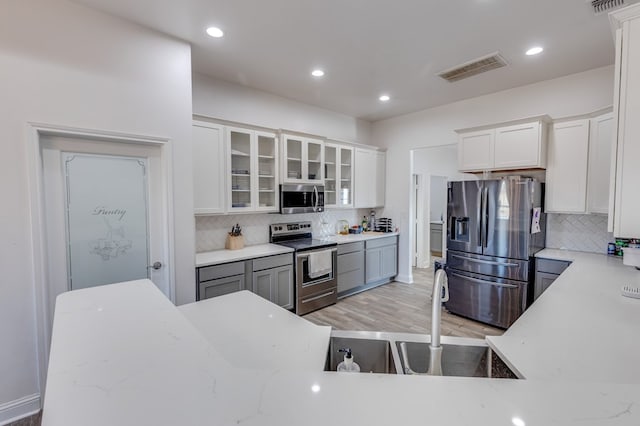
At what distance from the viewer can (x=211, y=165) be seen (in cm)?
331

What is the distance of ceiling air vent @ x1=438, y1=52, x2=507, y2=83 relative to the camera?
10.0 feet

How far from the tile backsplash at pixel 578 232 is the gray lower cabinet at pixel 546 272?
2.23ft

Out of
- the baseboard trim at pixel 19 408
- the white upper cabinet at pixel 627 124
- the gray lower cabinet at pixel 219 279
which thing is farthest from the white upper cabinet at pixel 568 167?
the baseboard trim at pixel 19 408

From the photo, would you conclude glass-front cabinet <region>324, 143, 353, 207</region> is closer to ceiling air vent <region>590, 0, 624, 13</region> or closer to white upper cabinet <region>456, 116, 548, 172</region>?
white upper cabinet <region>456, 116, 548, 172</region>

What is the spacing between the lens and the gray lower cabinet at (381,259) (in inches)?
189

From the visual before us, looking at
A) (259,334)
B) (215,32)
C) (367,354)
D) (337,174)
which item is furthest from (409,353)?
(337,174)

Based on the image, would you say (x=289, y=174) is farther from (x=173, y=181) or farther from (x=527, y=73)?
(x=527, y=73)

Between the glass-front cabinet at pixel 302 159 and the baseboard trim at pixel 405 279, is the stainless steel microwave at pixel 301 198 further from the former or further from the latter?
the baseboard trim at pixel 405 279

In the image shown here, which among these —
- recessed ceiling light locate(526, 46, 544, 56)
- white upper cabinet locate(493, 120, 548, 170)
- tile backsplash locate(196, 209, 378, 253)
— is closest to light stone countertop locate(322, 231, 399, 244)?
tile backsplash locate(196, 209, 378, 253)

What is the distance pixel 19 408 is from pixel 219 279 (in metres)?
1.61

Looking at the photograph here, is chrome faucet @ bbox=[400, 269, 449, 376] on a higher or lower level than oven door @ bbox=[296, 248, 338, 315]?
higher

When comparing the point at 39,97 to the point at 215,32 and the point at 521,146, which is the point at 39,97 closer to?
the point at 215,32

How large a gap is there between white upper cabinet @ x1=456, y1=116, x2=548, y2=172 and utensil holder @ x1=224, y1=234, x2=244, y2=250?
3177 mm

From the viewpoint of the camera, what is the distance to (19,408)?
6.72 feet
